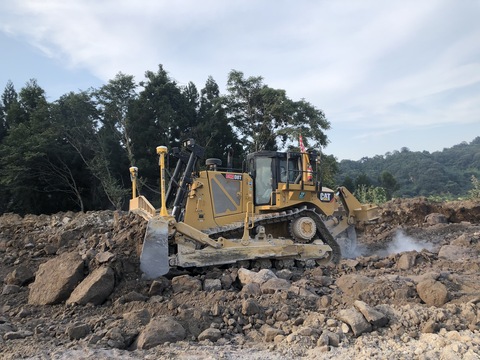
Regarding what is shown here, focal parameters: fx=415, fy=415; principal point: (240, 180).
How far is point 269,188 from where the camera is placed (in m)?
8.58

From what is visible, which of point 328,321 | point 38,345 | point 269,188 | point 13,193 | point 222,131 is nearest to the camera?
point 38,345

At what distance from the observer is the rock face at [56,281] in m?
5.65

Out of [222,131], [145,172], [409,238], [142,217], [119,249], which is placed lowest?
[409,238]

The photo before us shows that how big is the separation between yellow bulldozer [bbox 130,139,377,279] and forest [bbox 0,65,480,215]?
1224 centimetres

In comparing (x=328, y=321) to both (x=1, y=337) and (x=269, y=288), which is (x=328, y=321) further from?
(x=1, y=337)

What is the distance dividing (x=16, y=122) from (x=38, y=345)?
2233 centimetres

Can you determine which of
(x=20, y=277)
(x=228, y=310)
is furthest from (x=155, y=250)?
(x=20, y=277)

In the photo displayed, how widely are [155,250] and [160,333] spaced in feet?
7.43

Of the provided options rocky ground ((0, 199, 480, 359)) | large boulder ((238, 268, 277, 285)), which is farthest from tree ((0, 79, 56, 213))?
large boulder ((238, 268, 277, 285))

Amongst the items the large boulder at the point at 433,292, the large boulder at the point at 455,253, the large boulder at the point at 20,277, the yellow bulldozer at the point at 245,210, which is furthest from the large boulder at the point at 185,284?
the large boulder at the point at 455,253

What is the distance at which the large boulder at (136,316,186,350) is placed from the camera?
165 inches

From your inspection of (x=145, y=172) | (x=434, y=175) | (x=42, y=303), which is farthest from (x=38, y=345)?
(x=434, y=175)

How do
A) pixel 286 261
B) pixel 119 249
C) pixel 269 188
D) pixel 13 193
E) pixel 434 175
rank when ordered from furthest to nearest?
pixel 434 175
pixel 13 193
pixel 269 188
pixel 286 261
pixel 119 249

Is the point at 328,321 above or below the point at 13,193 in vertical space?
below
